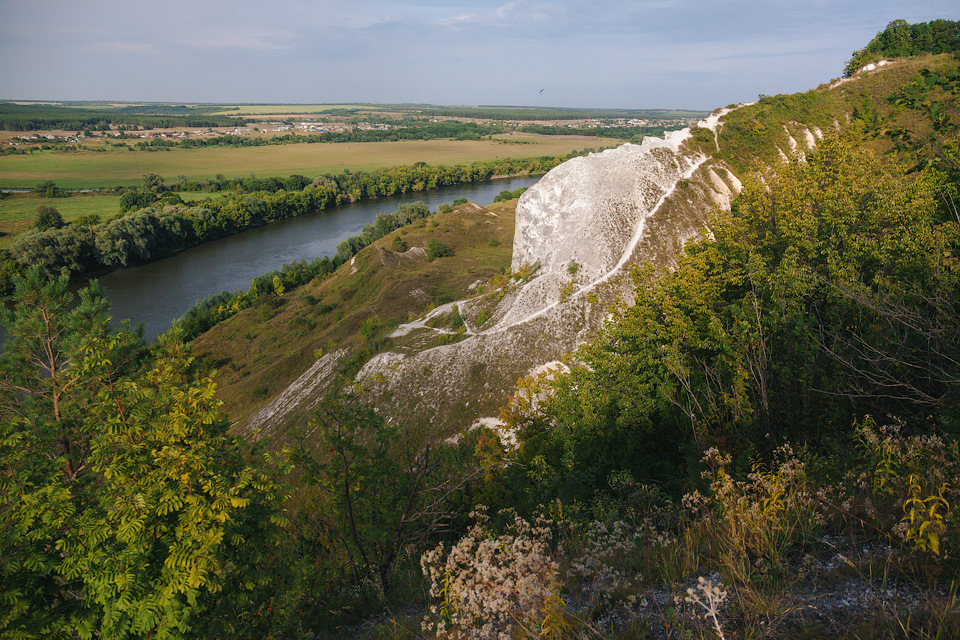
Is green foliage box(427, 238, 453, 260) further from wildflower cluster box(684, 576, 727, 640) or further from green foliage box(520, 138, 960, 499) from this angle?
wildflower cluster box(684, 576, 727, 640)

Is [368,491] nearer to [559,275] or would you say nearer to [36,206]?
[559,275]

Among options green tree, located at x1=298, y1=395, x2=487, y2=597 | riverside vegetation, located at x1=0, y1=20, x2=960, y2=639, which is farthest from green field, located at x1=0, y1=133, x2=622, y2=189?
riverside vegetation, located at x1=0, y1=20, x2=960, y2=639

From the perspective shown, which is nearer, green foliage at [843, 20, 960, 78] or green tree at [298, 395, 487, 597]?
green tree at [298, 395, 487, 597]

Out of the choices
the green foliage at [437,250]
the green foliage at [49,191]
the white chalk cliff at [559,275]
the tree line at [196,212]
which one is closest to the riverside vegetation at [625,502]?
the white chalk cliff at [559,275]

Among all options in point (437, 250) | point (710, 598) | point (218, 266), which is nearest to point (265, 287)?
point (218, 266)

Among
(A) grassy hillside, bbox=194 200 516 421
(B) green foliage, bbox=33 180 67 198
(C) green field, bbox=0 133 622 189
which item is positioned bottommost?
(A) grassy hillside, bbox=194 200 516 421

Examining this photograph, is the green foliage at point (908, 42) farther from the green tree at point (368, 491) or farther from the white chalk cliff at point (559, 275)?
the green tree at point (368, 491)
